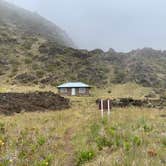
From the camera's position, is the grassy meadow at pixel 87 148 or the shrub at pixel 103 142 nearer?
the grassy meadow at pixel 87 148

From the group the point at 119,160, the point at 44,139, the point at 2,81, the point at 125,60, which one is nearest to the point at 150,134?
the point at 44,139

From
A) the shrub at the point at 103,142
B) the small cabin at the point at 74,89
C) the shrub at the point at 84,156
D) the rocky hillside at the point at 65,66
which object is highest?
the rocky hillside at the point at 65,66

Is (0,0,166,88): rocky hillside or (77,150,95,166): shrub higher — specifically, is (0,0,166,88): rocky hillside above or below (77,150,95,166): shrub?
above

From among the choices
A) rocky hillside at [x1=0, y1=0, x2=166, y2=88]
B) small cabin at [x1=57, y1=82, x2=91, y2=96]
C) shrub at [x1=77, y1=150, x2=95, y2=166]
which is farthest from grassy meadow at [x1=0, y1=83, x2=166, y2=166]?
rocky hillside at [x1=0, y1=0, x2=166, y2=88]

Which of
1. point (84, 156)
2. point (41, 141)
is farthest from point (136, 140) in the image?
point (41, 141)

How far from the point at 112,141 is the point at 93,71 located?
71.3 metres

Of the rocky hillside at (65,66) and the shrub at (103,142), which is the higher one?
the rocky hillside at (65,66)

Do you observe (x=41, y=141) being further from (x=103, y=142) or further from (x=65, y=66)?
(x=65, y=66)

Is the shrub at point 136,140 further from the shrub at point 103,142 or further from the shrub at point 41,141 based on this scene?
the shrub at point 41,141

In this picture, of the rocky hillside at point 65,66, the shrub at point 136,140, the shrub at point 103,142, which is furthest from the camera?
the rocky hillside at point 65,66

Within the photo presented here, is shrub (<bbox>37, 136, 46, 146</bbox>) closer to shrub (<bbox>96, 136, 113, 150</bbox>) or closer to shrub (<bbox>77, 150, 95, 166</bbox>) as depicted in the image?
shrub (<bbox>96, 136, 113, 150</bbox>)

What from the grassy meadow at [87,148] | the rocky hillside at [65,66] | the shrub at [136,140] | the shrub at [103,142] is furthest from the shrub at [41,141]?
the rocky hillside at [65,66]

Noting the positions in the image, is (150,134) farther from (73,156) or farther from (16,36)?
(16,36)

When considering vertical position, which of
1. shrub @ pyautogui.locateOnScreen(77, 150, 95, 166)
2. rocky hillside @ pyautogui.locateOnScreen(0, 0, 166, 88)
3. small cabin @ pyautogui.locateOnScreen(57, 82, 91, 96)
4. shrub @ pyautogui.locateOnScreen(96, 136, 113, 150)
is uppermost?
rocky hillside @ pyautogui.locateOnScreen(0, 0, 166, 88)
